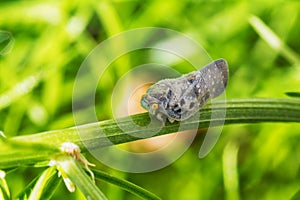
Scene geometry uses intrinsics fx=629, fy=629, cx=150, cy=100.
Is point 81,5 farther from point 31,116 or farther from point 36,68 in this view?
point 31,116

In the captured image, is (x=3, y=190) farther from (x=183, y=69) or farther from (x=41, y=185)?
(x=183, y=69)

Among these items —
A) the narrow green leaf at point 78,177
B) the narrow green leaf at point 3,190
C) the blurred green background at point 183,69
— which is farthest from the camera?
the blurred green background at point 183,69

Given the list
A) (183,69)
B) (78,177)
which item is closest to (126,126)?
(78,177)

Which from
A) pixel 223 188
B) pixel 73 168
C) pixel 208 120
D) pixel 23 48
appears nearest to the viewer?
pixel 73 168

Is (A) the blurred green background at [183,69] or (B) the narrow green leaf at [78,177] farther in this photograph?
(A) the blurred green background at [183,69]

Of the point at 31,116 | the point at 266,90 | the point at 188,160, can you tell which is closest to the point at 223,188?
the point at 188,160

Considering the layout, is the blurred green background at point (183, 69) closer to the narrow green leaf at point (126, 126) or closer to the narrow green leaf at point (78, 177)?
the narrow green leaf at point (126, 126)

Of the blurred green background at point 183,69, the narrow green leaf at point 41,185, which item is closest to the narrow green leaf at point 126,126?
the narrow green leaf at point 41,185

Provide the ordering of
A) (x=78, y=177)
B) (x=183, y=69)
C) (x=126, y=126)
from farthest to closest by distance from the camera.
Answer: (x=183, y=69)
(x=126, y=126)
(x=78, y=177)
